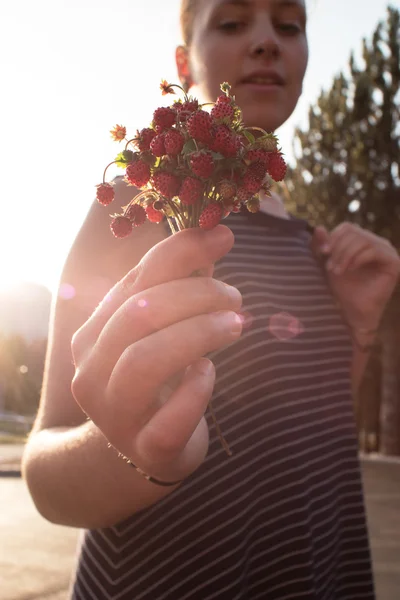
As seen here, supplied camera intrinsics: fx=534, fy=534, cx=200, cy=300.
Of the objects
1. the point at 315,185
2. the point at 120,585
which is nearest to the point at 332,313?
the point at 120,585

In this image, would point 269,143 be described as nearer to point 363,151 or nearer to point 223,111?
point 223,111

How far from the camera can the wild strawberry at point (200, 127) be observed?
865 mm

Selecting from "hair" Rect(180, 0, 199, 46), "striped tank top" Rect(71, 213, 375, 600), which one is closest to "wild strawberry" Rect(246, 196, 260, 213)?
"striped tank top" Rect(71, 213, 375, 600)

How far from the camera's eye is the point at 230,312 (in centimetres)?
87

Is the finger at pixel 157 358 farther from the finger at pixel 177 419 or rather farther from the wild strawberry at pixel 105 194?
the wild strawberry at pixel 105 194

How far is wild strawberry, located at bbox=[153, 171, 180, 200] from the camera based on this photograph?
0.88 metres

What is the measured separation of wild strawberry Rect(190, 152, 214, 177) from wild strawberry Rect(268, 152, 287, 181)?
5.4 inches

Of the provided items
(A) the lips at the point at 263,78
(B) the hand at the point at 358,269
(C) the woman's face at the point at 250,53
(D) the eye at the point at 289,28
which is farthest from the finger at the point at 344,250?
(D) the eye at the point at 289,28

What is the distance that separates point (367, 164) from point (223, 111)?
1714cm

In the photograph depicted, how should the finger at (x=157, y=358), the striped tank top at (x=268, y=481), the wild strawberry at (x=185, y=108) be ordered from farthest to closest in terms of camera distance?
the striped tank top at (x=268, y=481) → the wild strawberry at (x=185, y=108) → the finger at (x=157, y=358)

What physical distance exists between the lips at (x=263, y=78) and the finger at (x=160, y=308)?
1132 millimetres

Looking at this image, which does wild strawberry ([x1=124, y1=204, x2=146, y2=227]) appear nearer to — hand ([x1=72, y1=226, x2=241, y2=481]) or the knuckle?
hand ([x1=72, y1=226, x2=241, y2=481])

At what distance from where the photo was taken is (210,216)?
33.4 inches

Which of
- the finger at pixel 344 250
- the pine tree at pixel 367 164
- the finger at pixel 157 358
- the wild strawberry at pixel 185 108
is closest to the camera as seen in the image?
the finger at pixel 157 358
